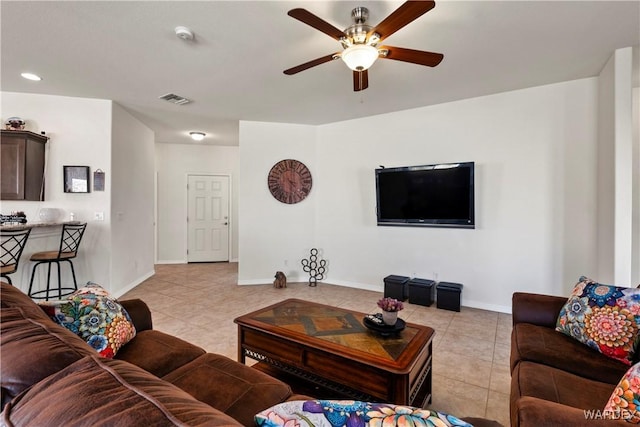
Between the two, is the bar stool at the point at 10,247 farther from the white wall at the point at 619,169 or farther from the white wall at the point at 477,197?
the white wall at the point at 619,169

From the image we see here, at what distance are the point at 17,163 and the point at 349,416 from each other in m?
4.70

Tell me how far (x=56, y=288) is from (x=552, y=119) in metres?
6.34

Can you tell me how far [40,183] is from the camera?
12.3 ft

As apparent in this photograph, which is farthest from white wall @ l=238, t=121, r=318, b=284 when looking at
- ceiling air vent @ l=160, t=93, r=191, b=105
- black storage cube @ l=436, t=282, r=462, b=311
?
black storage cube @ l=436, t=282, r=462, b=311

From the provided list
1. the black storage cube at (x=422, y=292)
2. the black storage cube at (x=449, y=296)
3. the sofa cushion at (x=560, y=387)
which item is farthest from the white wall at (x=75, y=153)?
the sofa cushion at (x=560, y=387)

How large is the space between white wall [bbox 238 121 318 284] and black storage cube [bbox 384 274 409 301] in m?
1.55

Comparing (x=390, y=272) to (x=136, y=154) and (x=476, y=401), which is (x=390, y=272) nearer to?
(x=476, y=401)

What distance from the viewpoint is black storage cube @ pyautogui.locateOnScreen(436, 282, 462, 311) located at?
3715mm

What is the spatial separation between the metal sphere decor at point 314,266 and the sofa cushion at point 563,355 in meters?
3.45

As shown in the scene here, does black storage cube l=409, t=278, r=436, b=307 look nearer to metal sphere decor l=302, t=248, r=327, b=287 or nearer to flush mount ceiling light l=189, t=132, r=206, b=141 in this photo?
metal sphere decor l=302, t=248, r=327, b=287

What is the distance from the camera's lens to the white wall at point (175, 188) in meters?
6.84

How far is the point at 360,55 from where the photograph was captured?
6.88ft

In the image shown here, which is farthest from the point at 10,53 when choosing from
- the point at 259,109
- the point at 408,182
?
the point at 408,182

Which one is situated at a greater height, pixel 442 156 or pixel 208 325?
pixel 442 156
